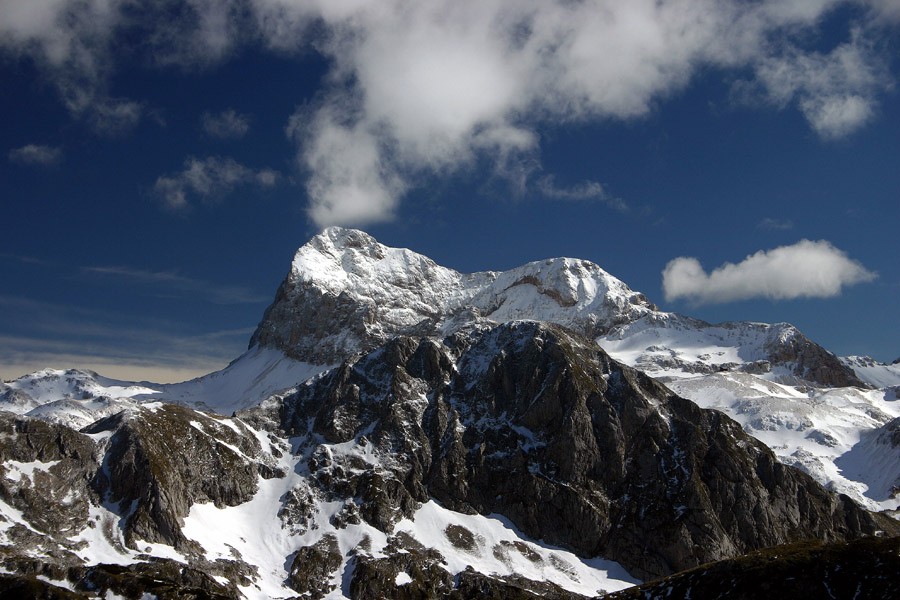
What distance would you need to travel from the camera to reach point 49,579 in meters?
169

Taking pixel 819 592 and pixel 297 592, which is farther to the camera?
pixel 297 592

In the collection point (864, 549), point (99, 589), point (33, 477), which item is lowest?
point (99, 589)

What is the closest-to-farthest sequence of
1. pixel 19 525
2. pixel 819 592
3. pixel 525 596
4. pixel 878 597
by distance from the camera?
pixel 878 597 → pixel 819 592 → pixel 19 525 → pixel 525 596

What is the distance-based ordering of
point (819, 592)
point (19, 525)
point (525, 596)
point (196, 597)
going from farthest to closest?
1. point (525, 596)
2. point (19, 525)
3. point (196, 597)
4. point (819, 592)

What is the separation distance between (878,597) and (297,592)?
428 feet

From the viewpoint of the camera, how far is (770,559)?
501 feet

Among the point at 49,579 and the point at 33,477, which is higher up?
the point at 33,477

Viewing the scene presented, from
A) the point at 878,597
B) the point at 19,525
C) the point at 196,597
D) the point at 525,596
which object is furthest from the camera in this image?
the point at 525,596

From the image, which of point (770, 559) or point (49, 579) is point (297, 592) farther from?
point (770, 559)

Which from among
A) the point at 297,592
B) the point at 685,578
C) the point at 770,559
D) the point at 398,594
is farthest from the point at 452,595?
the point at 770,559

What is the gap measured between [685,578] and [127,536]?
131255 millimetres

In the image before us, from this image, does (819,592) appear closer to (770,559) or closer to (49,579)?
(770,559)

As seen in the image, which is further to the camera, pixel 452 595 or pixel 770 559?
pixel 452 595

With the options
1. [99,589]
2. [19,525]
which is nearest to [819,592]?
[99,589]
